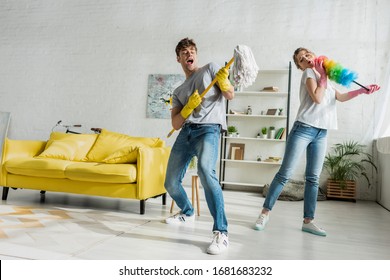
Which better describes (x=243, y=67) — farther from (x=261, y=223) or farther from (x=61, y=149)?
(x=61, y=149)

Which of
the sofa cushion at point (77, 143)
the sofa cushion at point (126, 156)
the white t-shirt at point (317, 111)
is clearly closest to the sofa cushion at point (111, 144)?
the sofa cushion at point (77, 143)

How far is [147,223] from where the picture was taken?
2.82 metres

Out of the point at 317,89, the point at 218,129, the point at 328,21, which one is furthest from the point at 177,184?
the point at 328,21

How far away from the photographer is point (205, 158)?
2.18m

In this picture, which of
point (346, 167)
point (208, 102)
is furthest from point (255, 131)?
point (208, 102)

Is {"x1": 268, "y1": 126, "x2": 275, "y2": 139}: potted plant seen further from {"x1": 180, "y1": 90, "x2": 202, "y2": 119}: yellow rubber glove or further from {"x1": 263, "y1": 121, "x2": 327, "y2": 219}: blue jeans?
{"x1": 180, "y1": 90, "x2": 202, "y2": 119}: yellow rubber glove

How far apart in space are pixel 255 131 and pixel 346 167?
1.39m

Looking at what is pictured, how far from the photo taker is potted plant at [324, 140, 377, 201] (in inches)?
192

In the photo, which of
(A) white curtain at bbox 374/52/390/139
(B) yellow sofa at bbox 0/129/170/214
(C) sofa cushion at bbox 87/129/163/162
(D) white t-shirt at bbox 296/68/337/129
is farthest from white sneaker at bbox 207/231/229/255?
(A) white curtain at bbox 374/52/390/139

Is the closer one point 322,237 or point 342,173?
point 322,237

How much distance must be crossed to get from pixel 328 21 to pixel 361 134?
1.72 meters

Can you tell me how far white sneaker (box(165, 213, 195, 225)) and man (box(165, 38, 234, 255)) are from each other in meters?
0.43

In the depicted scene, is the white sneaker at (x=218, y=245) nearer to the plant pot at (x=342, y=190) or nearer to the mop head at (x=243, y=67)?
the mop head at (x=243, y=67)
